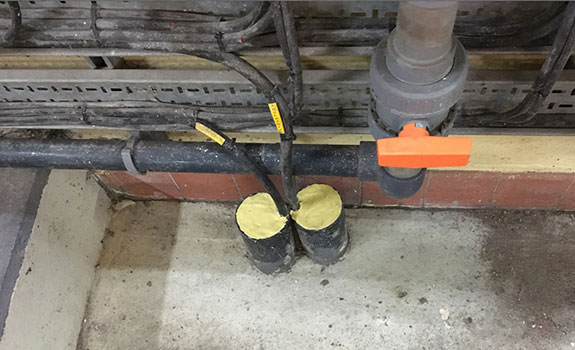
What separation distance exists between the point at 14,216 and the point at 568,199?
168 cm

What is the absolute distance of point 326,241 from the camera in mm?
1441

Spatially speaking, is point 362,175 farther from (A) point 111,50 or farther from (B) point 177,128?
(A) point 111,50

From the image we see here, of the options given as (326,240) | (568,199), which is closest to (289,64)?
(326,240)

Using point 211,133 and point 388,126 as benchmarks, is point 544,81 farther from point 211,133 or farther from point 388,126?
point 211,133

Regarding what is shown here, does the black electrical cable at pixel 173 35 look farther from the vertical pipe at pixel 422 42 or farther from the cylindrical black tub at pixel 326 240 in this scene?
the cylindrical black tub at pixel 326 240

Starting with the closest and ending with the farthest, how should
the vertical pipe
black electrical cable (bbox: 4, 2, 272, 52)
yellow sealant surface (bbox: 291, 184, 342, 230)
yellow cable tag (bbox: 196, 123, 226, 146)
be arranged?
the vertical pipe
black electrical cable (bbox: 4, 2, 272, 52)
yellow cable tag (bbox: 196, 123, 226, 146)
yellow sealant surface (bbox: 291, 184, 342, 230)

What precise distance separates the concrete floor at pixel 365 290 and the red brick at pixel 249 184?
0.54 ft

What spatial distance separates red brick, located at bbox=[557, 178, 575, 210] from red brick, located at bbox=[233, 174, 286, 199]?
88 cm

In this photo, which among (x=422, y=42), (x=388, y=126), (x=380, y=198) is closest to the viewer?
(x=422, y=42)

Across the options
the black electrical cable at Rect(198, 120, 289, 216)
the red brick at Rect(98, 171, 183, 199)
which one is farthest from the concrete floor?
the black electrical cable at Rect(198, 120, 289, 216)

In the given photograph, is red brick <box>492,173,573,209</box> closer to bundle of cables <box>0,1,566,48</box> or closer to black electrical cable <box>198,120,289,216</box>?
bundle of cables <box>0,1,566,48</box>

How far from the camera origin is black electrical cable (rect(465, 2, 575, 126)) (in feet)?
2.80

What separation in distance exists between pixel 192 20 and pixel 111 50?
22 cm

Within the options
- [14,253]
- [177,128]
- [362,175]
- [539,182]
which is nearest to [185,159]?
[177,128]
